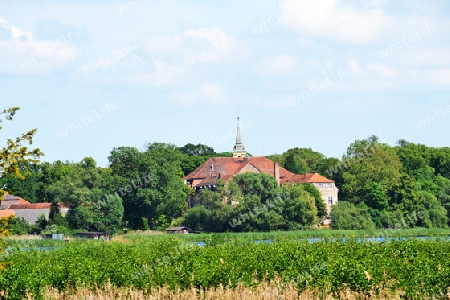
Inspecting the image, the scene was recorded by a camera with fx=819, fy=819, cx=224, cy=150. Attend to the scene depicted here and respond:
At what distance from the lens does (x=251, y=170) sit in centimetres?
11788

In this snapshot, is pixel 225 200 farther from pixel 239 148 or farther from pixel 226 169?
pixel 239 148

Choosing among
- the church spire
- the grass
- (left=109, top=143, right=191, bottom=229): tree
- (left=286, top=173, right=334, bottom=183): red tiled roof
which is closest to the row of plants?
the grass

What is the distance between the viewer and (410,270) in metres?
25.9

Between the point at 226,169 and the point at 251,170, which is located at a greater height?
the point at 226,169

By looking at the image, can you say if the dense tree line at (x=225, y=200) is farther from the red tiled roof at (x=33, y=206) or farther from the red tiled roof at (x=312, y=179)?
the red tiled roof at (x=33, y=206)

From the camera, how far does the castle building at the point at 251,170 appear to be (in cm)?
10944

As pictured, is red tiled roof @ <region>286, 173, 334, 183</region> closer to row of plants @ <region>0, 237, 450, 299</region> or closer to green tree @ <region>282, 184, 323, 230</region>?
green tree @ <region>282, 184, 323, 230</region>

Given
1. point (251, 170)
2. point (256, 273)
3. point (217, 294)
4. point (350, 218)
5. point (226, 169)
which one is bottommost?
point (217, 294)

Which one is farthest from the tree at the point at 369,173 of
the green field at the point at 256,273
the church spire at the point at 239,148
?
the green field at the point at 256,273

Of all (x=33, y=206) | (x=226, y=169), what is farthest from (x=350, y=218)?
→ (x=33, y=206)

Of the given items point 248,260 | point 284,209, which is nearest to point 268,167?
point 284,209

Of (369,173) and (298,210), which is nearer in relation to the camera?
(298,210)

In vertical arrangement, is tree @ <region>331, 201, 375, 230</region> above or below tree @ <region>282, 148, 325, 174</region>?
below

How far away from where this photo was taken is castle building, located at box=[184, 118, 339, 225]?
4309 inches
